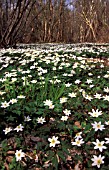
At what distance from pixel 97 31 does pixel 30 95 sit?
24.8 m

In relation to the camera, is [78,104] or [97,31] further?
[97,31]

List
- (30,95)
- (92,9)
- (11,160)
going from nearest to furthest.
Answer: (11,160) → (30,95) → (92,9)

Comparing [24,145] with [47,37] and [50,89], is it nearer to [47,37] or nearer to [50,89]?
[50,89]

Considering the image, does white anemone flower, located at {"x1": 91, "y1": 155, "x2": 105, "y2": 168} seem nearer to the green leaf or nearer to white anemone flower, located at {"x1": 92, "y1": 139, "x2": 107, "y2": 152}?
white anemone flower, located at {"x1": 92, "y1": 139, "x2": 107, "y2": 152}

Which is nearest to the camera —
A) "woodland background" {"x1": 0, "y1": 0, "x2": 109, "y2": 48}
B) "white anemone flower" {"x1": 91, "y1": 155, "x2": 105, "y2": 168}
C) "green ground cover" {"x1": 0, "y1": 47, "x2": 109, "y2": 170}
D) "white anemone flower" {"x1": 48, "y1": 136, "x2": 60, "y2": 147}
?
"white anemone flower" {"x1": 91, "y1": 155, "x2": 105, "y2": 168}

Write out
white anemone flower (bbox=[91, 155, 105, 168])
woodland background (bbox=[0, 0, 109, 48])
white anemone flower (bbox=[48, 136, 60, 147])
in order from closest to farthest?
white anemone flower (bbox=[91, 155, 105, 168]) < white anemone flower (bbox=[48, 136, 60, 147]) < woodland background (bbox=[0, 0, 109, 48])

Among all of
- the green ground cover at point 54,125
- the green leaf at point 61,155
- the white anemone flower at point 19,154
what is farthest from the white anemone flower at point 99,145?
the white anemone flower at point 19,154

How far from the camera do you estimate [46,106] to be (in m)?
3.30

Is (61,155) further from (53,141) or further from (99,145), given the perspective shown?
(99,145)

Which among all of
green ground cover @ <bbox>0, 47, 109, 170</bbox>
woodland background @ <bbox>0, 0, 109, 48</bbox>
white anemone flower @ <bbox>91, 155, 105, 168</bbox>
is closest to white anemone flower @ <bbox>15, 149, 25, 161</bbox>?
green ground cover @ <bbox>0, 47, 109, 170</bbox>

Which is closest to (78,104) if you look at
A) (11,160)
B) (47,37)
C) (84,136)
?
(84,136)

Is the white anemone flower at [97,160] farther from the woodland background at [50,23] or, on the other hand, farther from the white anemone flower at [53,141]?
the woodland background at [50,23]

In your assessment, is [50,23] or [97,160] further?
[50,23]

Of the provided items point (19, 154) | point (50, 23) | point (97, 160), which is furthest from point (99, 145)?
point (50, 23)
